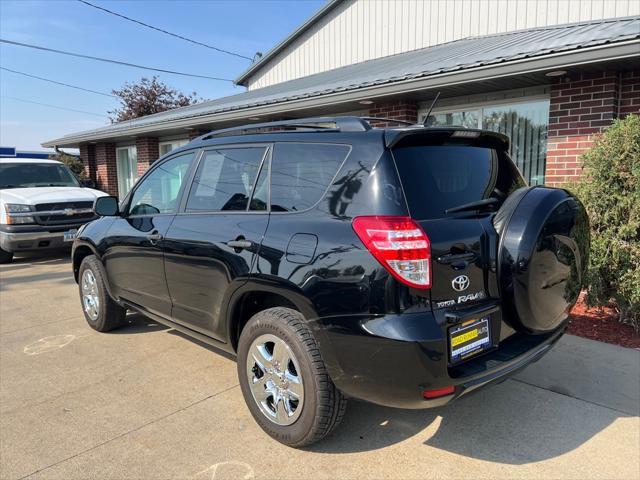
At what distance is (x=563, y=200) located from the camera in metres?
2.80

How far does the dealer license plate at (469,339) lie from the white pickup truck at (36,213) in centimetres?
778

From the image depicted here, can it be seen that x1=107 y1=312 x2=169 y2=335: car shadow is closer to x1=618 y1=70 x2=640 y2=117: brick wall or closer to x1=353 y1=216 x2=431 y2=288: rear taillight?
x1=353 y1=216 x2=431 y2=288: rear taillight

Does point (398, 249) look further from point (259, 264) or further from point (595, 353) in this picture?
point (595, 353)

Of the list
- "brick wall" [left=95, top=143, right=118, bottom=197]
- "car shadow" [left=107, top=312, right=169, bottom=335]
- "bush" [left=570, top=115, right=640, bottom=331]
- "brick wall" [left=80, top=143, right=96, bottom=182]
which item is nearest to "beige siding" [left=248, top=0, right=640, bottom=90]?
"brick wall" [left=95, top=143, right=118, bottom=197]

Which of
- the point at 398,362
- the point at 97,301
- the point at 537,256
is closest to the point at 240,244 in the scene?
the point at 398,362

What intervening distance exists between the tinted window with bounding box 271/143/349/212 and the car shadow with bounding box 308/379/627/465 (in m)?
1.43

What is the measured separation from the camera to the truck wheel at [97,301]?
15.2ft

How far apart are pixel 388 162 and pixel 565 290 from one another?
4.47 ft

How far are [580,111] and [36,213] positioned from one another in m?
8.41

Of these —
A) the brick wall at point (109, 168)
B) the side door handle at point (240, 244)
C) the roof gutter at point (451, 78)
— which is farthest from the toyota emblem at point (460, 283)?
the brick wall at point (109, 168)

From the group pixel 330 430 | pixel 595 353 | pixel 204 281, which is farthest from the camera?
pixel 595 353

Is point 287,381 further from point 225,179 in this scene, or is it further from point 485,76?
point 485,76

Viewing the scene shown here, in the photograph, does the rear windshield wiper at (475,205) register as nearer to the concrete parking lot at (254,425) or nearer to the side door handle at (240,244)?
the side door handle at (240,244)

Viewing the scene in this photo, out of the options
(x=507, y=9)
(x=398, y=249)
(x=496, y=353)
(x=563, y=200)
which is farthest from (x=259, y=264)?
(x=507, y=9)
